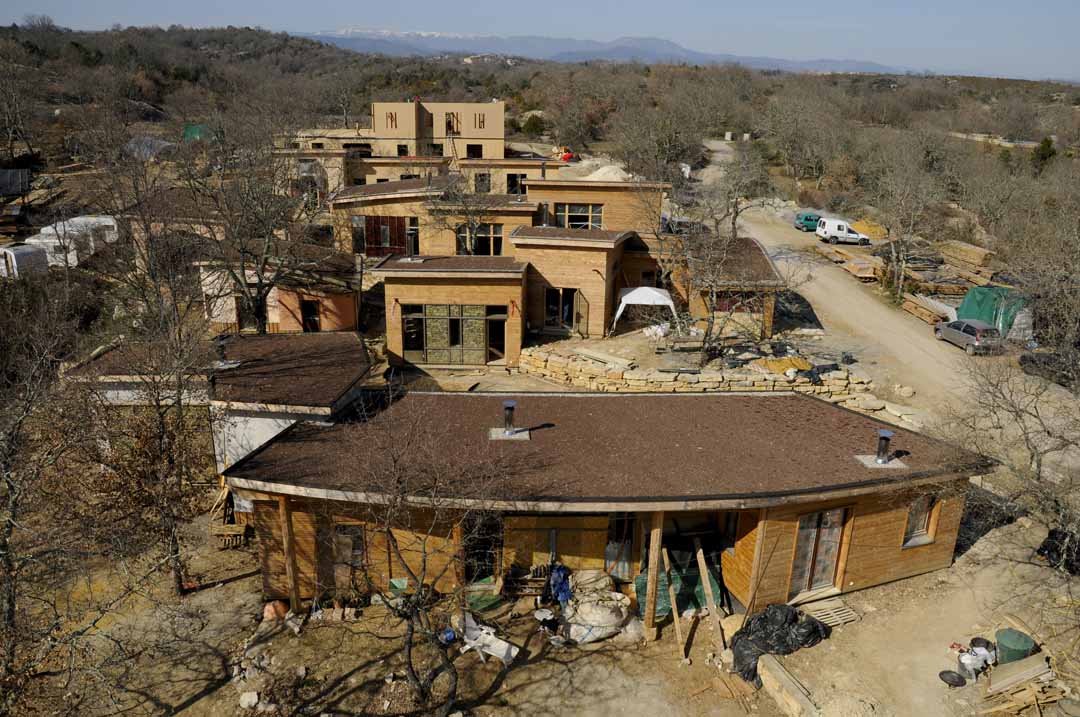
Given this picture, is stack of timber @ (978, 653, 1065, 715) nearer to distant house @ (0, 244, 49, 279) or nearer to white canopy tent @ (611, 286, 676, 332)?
white canopy tent @ (611, 286, 676, 332)

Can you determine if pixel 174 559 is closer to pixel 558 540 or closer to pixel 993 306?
pixel 558 540

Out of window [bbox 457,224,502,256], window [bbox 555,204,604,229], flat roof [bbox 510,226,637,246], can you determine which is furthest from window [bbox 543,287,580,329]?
window [bbox 555,204,604,229]

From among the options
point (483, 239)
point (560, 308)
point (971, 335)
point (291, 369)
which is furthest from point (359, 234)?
point (971, 335)

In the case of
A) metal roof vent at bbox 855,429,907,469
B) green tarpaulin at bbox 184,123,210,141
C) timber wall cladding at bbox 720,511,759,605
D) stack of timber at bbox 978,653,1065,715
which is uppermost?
green tarpaulin at bbox 184,123,210,141

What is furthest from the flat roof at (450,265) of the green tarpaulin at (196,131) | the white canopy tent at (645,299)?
the green tarpaulin at (196,131)

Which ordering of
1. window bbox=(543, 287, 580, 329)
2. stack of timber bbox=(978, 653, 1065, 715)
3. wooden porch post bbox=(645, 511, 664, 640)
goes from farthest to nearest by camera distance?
1. window bbox=(543, 287, 580, 329)
2. wooden porch post bbox=(645, 511, 664, 640)
3. stack of timber bbox=(978, 653, 1065, 715)

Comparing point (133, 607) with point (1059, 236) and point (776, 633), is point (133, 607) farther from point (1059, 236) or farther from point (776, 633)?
point (1059, 236)
